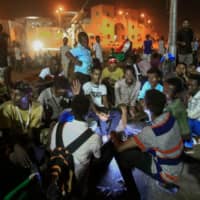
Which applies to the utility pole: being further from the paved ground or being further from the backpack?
the backpack

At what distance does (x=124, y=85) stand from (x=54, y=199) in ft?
13.0

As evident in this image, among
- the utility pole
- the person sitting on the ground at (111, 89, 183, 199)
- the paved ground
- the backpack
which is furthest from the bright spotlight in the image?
the backpack

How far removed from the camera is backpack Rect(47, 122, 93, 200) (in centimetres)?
252

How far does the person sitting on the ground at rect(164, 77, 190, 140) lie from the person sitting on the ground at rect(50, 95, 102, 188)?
1.65 meters

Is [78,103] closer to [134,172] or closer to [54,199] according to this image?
[54,199]

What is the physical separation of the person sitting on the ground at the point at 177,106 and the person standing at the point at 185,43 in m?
4.85

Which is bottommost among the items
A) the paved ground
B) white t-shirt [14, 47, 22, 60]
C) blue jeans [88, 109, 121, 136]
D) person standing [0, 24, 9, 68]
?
the paved ground

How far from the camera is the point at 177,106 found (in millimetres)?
4164

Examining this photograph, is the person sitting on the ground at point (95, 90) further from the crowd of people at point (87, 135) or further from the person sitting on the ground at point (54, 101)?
the person sitting on the ground at point (54, 101)

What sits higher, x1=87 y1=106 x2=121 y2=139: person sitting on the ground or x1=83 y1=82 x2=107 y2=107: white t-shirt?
x1=83 y1=82 x2=107 y2=107: white t-shirt

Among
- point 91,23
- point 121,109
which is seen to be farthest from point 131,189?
point 91,23

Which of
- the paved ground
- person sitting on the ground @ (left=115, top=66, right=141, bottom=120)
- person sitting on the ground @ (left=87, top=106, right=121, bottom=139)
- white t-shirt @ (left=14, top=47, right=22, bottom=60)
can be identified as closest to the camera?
the paved ground

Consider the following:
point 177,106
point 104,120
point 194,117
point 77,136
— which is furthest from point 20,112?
point 194,117

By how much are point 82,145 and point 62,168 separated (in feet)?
0.99
